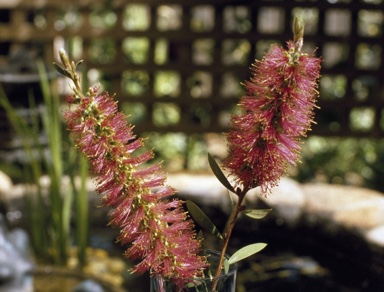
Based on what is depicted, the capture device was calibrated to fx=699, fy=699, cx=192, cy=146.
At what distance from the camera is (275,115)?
2.30 feet

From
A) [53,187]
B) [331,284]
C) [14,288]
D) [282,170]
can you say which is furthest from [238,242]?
[282,170]

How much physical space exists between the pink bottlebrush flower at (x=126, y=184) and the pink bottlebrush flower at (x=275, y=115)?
9cm

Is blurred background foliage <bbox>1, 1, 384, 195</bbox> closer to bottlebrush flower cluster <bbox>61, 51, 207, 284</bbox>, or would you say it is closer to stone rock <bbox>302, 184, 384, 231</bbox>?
stone rock <bbox>302, 184, 384, 231</bbox>

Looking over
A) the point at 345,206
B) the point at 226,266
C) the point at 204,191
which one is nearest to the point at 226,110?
the point at 204,191

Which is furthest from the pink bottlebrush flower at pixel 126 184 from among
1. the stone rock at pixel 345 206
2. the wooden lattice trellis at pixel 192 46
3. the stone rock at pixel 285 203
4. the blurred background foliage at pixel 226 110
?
the wooden lattice trellis at pixel 192 46

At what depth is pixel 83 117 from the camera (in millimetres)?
683

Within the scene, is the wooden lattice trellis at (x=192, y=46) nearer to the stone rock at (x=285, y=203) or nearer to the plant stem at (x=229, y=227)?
the stone rock at (x=285, y=203)

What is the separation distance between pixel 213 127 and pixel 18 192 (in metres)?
1.90

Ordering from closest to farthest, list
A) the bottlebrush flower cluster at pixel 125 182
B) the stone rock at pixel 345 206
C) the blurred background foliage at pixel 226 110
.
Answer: the bottlebrush flower cluster at pixel 125 182 → the stone rock at pixel 345 206 → the blurred background foliage at pixel 226 110

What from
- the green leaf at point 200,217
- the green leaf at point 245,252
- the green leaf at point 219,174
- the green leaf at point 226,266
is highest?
the green leaf at point 219,174

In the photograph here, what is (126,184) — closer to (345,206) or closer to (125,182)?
(125,182)

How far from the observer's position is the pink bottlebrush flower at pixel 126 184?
0.69 m

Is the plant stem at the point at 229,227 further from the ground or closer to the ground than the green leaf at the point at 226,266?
further from the ground

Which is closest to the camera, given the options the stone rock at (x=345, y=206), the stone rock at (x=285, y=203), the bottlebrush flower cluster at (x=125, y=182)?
the bottlebrush flower cluster at (x=125, y=182)
